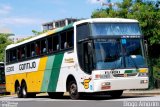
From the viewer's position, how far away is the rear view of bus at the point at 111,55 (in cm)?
1866

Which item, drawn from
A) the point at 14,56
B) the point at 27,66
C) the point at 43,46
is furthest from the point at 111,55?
the point at 14,56

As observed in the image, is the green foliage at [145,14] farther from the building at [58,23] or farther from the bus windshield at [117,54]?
the building at [58,23]

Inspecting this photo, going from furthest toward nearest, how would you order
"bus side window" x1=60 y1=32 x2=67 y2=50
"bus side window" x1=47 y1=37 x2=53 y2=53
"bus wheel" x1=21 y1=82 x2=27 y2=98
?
1. "bus wheel" x1=21 y1=82 x2=27 y2=98
2. "bus side window" x1=47 y1=37 x2=53 y2=53
3. "bus side window" x1=60 y1=32 x2=67 y2=50

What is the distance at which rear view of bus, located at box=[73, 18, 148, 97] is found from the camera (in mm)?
18656

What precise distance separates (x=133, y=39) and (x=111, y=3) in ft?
49.0

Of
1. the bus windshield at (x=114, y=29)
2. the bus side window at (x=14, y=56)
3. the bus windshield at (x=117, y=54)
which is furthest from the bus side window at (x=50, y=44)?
the bus side window at (x=14, y=56)

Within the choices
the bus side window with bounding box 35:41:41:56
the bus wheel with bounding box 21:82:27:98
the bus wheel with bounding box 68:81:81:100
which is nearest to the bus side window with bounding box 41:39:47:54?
the bus side window with bounding box 35:41:41:56

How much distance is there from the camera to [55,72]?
22.6m

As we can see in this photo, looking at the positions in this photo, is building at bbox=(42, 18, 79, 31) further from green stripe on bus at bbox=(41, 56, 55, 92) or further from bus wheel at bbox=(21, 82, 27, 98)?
green stripe on bus at bbox=(41, 56, 55, 92)

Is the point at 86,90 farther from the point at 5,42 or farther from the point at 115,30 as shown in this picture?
the point at 5,42

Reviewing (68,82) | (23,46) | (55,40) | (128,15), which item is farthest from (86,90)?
(128,15)

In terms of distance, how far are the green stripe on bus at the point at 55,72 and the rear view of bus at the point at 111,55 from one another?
227 cm

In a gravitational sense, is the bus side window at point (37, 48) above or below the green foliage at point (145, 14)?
below

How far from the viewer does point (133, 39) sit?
1956cm
